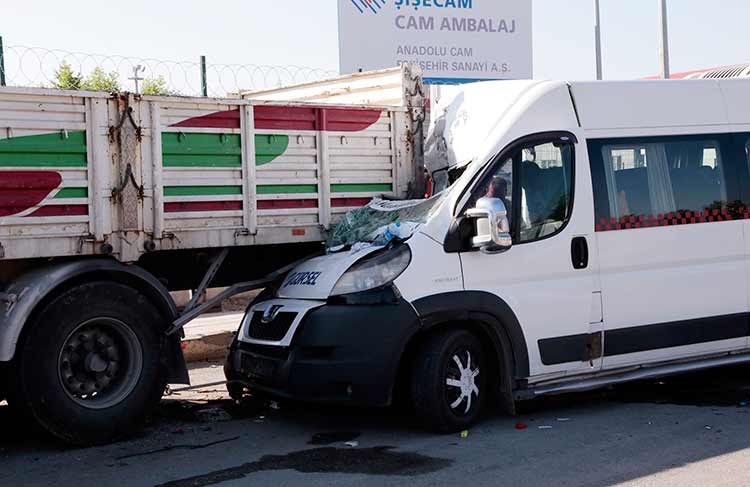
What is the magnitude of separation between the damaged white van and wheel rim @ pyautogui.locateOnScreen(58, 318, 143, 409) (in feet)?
2.72

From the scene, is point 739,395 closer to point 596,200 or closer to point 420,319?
point 596,200

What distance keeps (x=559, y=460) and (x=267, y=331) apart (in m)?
2.29

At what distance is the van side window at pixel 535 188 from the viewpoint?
735 cm

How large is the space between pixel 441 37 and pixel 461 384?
11.7 meters

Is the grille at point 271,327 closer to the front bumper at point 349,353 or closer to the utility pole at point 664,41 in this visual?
the front bumper at point 349,353

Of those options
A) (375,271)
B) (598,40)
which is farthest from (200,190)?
(598,40)

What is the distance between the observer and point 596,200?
300 inches

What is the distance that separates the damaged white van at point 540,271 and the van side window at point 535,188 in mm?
12

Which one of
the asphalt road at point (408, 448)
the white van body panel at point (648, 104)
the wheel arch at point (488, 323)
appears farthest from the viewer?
the white van body panel at point (648, 104)

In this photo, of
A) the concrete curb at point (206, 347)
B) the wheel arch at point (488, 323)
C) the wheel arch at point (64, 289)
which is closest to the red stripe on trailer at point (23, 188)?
the wheel arch at point (64, 289)

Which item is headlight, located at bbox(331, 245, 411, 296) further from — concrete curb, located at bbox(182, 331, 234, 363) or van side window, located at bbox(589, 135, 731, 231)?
concrete curb, located at bbox(182, 331, 234, 363)

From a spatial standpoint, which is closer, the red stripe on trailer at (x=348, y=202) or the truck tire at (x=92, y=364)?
the truck tire at (x=92, y=364)

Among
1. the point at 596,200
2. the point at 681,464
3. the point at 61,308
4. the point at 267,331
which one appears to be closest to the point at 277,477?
the point at 267,331

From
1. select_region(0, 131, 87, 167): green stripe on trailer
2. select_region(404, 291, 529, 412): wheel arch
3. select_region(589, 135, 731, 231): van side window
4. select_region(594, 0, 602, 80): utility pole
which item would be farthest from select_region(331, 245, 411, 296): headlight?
select_region(594, 0, 602, 80): utility pole
